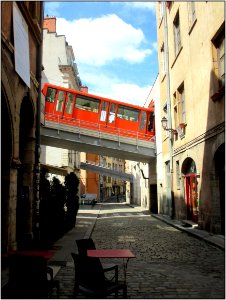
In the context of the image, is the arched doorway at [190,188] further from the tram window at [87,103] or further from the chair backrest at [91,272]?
the chair backrest at [91,272]

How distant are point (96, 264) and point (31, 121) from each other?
284 inches

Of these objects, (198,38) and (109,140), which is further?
(109,140)

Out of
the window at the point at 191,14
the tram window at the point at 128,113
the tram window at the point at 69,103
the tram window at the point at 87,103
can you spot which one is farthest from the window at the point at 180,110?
the tram window at the point at 69,103

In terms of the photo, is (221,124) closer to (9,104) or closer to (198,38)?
(198,38)

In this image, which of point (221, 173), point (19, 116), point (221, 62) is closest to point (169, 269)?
point (19, 116)

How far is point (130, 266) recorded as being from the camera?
8.30 meters

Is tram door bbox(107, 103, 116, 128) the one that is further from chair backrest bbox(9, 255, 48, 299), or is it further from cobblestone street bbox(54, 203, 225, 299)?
chair backrest bbox(9, 255, 48, 299)

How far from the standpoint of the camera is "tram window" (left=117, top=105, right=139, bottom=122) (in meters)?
24.1

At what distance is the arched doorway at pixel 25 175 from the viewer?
10.5 m

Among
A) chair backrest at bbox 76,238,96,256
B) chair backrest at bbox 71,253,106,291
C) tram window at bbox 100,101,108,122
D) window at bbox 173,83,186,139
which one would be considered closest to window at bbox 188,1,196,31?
window at bbox 173,83,186,139

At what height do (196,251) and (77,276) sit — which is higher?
(77,276)

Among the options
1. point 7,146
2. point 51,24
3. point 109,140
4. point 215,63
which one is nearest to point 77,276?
point 7,146

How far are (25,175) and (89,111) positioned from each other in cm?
1311

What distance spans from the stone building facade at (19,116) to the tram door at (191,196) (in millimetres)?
8078
